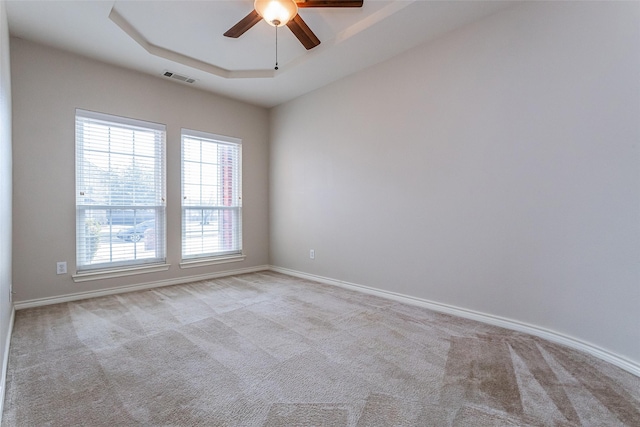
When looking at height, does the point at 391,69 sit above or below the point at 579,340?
above

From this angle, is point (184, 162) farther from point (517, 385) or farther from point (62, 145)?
point (517, 385)

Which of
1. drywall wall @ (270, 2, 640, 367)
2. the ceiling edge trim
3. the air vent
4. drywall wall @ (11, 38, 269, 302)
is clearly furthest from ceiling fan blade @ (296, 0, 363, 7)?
drywall wall @ (11, 38, 269, 302)

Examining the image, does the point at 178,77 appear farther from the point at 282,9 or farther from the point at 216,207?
the point at 282,9

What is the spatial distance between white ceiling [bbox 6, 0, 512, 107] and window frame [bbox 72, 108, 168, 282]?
26.8 inches

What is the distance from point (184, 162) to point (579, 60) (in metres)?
4.31

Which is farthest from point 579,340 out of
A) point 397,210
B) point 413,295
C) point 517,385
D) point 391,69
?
point 391,69

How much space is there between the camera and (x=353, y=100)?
377 cm

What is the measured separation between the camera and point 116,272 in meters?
3.59

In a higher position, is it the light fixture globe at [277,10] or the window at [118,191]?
the light fixture globe at [277,10]

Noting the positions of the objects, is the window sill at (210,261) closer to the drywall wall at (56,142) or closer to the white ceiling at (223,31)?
the drywall wall at (56,142)

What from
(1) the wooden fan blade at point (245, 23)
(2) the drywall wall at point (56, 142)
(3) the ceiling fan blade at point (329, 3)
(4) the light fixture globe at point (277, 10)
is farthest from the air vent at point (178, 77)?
(3) the ceiling fan blade at point (329, 3)

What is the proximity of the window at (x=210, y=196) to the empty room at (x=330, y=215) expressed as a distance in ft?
0.11

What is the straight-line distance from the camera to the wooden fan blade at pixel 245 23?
2406 mm

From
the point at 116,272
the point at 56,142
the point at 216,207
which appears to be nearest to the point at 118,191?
the point at 56,142
